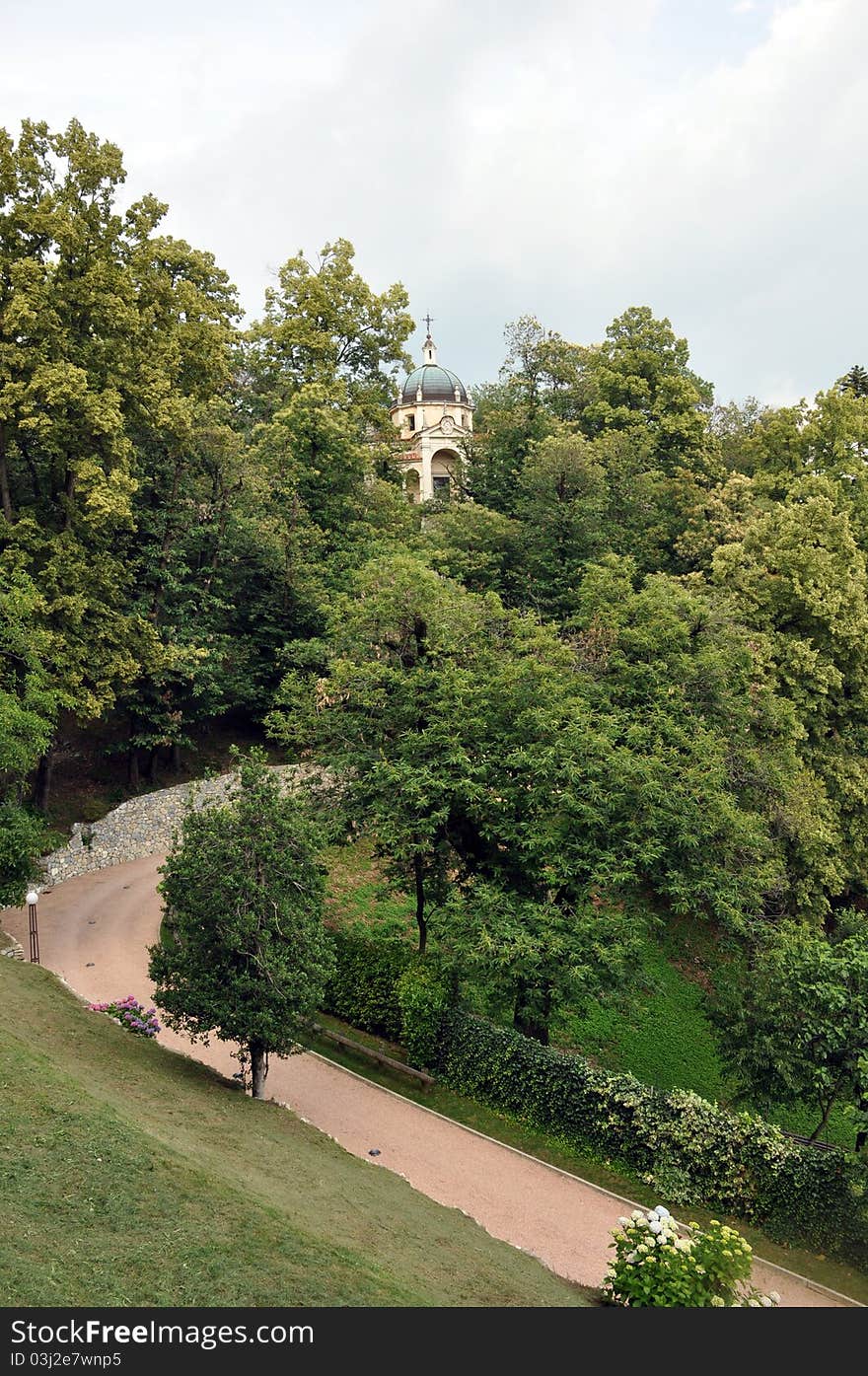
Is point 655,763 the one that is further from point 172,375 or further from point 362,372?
point 362,372

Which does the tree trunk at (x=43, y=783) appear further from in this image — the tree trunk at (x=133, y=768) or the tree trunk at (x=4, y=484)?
the tree trunk at (x=4, y=484)

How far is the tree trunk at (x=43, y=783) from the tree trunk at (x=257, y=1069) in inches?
502

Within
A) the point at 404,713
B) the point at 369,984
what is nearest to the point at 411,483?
the point at 404,713

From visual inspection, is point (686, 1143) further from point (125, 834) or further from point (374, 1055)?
point (125, 834)

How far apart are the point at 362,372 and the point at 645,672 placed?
25.8 meters

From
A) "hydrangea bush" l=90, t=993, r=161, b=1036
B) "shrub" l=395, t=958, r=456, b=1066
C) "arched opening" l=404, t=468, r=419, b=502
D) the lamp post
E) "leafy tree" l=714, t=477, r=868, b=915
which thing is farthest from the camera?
"arched opening" l=404, t=468, r=419, b=502

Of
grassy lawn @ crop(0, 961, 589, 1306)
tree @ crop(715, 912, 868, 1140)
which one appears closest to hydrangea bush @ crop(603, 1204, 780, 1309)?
grassy lawn @ crop(0, 961, 589, 1306)

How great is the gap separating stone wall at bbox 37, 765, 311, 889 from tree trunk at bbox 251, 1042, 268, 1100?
10624 mm

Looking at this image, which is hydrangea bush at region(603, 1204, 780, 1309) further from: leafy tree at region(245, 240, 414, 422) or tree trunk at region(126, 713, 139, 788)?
leafy tree at region(245, 240, 414, 422)

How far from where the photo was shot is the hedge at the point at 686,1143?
13172 millimetres

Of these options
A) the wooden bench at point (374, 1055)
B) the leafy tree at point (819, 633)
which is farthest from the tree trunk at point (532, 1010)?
the leafy tree at point (819, 633)

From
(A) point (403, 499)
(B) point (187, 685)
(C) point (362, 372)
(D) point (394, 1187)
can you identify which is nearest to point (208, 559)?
(B) point (187, 685)

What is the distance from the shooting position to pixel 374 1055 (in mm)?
16797

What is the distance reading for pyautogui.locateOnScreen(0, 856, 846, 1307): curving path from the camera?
12.4 m
